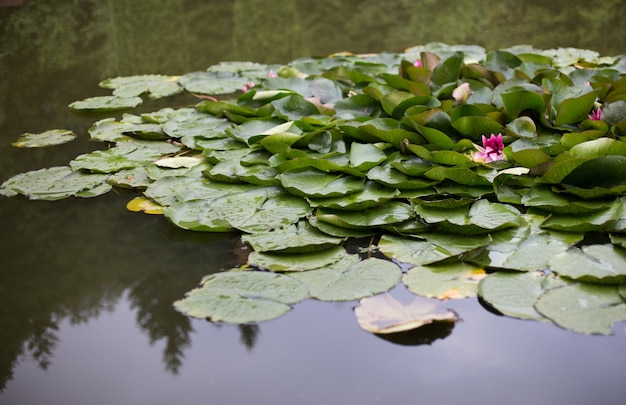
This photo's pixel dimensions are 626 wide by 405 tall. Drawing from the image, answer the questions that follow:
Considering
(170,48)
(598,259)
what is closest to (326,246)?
(598,259)

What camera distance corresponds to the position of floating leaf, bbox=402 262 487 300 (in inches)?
61.2

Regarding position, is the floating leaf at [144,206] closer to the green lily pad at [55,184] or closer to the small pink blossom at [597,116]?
the green lily pad at [55,184]

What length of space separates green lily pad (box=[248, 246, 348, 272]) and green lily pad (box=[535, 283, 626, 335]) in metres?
0.54

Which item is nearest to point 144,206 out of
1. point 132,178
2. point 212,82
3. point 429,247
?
point 132,178

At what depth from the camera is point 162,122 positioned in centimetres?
290

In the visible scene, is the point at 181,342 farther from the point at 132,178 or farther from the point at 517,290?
the point at 132,178

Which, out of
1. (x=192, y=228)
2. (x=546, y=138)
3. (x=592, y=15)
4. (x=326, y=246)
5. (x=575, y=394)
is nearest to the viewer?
(x=575, y=394)

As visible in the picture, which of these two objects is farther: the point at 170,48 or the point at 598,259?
the point at 170,48

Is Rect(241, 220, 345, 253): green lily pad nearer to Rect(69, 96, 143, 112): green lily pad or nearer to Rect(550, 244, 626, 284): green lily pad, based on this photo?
Rect(550, 244, 626, 284): green lily pad

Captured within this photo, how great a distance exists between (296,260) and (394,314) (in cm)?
35

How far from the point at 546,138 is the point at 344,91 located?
0.99 meters

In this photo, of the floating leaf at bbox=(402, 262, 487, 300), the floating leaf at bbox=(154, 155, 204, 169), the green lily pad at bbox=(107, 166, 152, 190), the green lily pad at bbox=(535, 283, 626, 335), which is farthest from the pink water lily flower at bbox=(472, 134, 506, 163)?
the green lily pad at bbox=(107, 166, 152, 190)

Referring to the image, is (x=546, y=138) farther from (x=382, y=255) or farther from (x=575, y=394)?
(x=575, y=394)

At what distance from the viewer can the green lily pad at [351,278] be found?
1557 millimetres
